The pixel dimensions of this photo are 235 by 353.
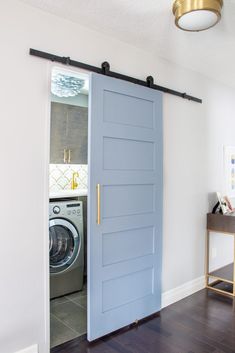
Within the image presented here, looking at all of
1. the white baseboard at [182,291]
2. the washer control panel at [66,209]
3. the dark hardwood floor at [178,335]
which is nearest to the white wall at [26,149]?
the dark hardwood floor at [178,335]

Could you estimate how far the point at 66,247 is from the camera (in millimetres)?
3166

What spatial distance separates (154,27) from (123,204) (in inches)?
56.9

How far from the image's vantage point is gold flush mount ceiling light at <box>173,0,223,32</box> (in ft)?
5.81

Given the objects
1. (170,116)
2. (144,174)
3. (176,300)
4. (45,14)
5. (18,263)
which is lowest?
(176,300)

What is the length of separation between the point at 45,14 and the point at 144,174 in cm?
148

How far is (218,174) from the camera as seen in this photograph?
3.59m

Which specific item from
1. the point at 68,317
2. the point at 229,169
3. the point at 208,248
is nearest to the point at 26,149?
the point at 68,317

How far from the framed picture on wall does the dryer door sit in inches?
80.8

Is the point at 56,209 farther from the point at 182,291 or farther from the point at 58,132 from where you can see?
the point at 182,291

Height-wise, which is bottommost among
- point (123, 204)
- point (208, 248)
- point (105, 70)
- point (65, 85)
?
point (208, 248)

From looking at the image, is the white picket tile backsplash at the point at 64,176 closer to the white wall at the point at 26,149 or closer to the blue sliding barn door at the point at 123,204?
the blue sliding barn door at the point at 123,204

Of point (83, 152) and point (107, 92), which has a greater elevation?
point (107, 92)

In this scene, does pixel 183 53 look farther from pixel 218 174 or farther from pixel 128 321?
pixel 128 321

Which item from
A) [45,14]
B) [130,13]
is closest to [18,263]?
[45,14]
